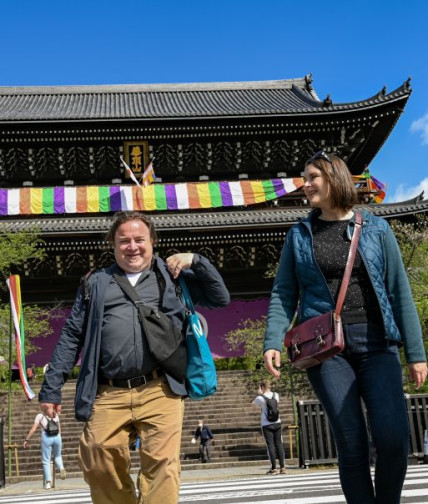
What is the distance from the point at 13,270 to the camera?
2012 cm

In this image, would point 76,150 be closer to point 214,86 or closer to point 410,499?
point 214,86

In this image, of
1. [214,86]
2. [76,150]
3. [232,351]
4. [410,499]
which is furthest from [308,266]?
[214,86]

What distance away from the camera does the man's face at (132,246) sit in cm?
370

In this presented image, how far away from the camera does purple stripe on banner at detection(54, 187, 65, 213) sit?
68.9ft

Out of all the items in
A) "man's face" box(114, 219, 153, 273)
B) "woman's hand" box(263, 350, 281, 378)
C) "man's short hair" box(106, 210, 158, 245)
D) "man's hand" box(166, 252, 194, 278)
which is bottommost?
"woman's hand" box(263, 350, 281, 378)

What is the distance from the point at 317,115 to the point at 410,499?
17809 millimetres

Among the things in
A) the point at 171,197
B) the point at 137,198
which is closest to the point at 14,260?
the point at 137,198

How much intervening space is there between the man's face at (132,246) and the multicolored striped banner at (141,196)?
17.5 meters

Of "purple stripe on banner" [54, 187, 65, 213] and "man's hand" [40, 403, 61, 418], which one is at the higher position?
"purple stripe on banner" [54, 187, 65, 213]

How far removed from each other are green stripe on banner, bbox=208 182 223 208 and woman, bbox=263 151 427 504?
17.9 metres

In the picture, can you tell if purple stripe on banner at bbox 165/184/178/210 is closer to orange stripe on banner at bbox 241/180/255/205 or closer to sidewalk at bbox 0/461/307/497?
orange stripe on banner at bbox 241/180/255/205

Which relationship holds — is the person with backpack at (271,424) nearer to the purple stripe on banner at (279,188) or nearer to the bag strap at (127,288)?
the bag strap at (127,288)

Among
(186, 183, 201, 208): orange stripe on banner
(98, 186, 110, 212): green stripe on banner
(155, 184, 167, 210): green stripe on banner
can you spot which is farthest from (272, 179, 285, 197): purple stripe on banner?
(98, 186, 110, 212): green stripe on banner

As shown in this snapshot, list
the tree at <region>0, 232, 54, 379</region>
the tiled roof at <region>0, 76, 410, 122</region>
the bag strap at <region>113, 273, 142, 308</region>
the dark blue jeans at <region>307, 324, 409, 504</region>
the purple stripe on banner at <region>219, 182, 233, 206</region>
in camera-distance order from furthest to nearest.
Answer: the tiled roof at <region>0, 76, 410, 122</region>, the purple stripe on banner at <region>219, 182, 233, 206</region>, the tree at <region>0, 232, 54, 379</region>, the bag strap at <region>113, 273, 142, 308</region>, the dark blue jeans at <region>307, 324, 409, 504</region>
